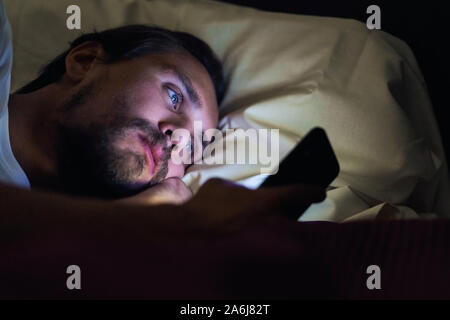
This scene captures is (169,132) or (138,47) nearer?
(169,132)

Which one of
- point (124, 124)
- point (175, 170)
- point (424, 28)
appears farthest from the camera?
point (424, 28)

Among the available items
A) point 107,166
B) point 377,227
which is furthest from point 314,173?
point 107,166

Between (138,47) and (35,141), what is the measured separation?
11.8 inches

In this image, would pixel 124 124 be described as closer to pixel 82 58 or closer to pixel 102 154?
pixel 102 154

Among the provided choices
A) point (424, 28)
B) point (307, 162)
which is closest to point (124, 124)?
point (307, 162)

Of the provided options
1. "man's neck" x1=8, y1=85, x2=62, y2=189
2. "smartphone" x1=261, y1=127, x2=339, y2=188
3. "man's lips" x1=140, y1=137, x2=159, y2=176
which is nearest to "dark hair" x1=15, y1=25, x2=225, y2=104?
"man's neck" x1=8, y1=85, x2=62, y2=189

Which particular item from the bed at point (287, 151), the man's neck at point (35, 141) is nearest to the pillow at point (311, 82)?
the bed at point (287, 151)

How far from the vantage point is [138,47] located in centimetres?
113

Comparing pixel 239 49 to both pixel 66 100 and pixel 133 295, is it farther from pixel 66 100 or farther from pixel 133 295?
pixel 133 295

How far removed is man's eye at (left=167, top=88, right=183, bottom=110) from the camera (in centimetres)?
106

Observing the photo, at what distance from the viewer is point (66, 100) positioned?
106cm

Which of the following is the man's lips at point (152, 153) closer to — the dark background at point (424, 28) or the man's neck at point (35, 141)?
the man's neck at point (35, 141)

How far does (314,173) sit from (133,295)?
34 cm

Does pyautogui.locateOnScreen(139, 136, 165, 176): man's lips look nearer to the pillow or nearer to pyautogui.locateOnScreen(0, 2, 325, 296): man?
pyautogui.locateOnScreen(0, 2, 325, 296): man
